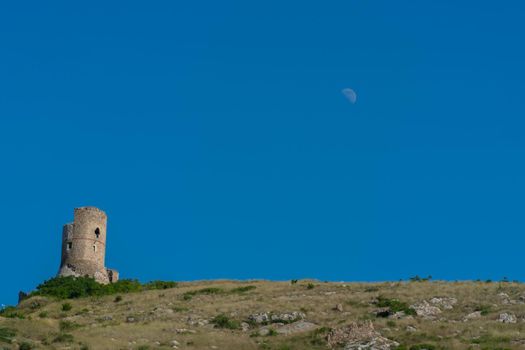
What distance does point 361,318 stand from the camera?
47.0 meters

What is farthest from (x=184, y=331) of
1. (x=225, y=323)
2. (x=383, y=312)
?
(x=383, y=312)

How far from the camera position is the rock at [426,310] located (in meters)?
47.8

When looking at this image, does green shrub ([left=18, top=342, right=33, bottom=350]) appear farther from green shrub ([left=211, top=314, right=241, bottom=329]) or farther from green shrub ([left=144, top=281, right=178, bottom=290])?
green shrub ([left=144, top=281, right=178, bottom=290])

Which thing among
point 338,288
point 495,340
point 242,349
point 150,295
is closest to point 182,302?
point 150,295

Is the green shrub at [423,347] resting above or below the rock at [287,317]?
below

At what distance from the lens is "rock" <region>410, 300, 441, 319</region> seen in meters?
47.8

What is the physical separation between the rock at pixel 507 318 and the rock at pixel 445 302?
3.81 meters

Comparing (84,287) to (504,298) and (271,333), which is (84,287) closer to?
(271,333)

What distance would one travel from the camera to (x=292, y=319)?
4781 cm

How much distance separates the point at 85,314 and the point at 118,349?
15.1 metres

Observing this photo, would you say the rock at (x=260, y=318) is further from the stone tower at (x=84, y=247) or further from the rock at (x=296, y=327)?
the stone tower at (x=84, y=247)

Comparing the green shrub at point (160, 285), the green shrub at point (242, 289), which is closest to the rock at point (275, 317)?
the green shrub at point (242, 289)

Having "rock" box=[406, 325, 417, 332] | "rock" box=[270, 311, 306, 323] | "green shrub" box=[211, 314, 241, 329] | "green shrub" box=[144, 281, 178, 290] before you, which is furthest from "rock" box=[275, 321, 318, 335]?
"green shrub" box=[144, 281, 178, 290]

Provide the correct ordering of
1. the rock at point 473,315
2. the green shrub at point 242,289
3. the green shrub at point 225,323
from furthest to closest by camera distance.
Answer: the green shrub at point 242,289 < the green shrub at point 225,323 < the rock at point 473,315
